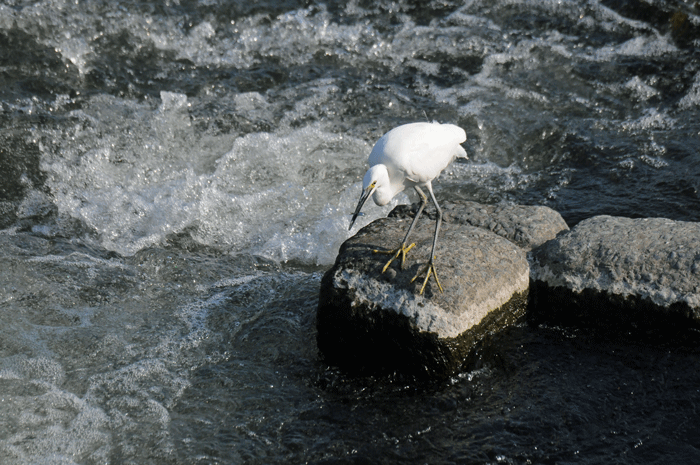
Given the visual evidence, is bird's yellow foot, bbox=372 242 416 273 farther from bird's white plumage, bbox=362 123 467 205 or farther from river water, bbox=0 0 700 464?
river water, bbox=0 0 700 464

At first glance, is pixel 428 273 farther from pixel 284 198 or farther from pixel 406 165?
pixel 284 198

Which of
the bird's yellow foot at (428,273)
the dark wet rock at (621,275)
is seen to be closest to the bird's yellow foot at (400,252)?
the bird's yellow foot at (428,273)

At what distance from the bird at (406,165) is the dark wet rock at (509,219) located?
1.22 feet

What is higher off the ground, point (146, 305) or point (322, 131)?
point (322, 131)

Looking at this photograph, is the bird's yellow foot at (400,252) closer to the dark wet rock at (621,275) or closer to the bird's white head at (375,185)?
the bird's white head at (375,185)

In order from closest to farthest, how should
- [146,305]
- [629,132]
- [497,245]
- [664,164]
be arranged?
[497,245], [146,305], [664,164], [629,132]

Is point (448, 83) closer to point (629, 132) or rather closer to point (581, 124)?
point (581, 124)

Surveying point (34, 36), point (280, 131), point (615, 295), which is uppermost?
point (34, 36)

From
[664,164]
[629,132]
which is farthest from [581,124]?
[664,164]

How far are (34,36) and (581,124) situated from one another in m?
5.66

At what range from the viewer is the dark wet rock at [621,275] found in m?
3.30

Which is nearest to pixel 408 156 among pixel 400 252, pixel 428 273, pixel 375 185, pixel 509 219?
pixel 375 185

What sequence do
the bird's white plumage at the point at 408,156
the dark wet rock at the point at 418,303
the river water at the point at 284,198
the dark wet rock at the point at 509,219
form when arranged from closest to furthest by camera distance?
the river water at the point at 284,198 → the dark wet rock at the point at 418,303 → the bird's white plumage at the point at 408,156 → the dark wet rock at the point at 509,219

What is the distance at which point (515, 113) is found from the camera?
632cm
